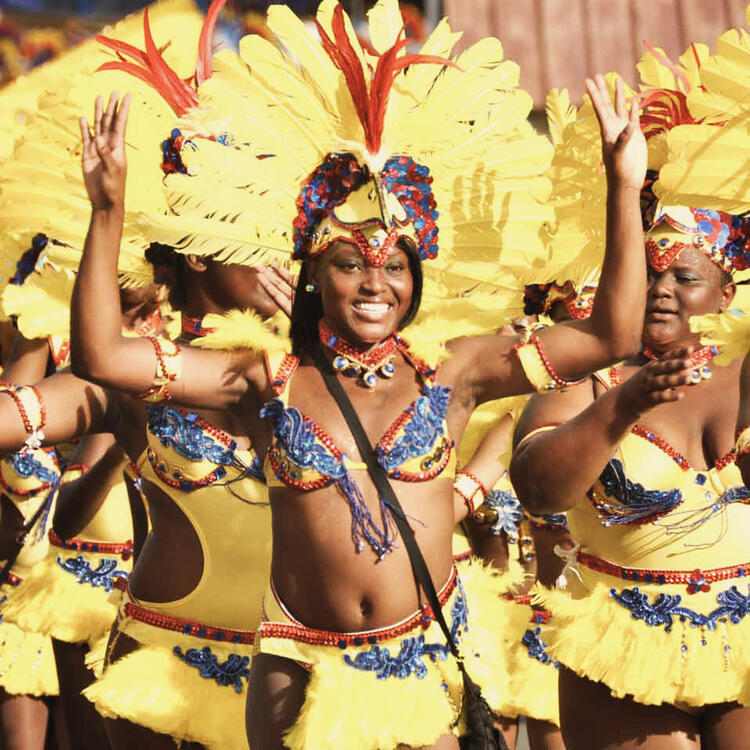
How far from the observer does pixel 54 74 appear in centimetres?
644

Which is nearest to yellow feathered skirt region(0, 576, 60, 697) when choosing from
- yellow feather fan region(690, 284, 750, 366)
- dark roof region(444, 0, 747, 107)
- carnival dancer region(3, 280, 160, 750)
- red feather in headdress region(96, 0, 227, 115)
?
carnival dancer region(3, 280, 160, 750)

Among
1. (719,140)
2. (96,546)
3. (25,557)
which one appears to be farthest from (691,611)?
(25,557)

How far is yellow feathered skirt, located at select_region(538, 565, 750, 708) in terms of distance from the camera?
425cm

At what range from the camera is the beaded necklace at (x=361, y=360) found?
392 centimetres

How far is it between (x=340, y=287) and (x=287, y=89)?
0.59 meters

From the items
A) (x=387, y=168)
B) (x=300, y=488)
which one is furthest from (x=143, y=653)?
(x=387, y=168)

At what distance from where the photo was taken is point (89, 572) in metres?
5.83

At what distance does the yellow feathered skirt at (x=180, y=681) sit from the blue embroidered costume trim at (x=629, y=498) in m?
1.16

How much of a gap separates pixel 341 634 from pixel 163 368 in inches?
32.5

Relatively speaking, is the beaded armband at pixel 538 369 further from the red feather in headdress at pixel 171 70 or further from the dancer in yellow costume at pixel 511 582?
the red feather in headdress at pixel 171 70

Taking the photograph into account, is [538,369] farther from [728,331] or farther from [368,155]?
[368,155]

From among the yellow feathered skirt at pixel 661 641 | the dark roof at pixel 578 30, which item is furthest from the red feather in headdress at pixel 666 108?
the dark roof at pixel 578 30

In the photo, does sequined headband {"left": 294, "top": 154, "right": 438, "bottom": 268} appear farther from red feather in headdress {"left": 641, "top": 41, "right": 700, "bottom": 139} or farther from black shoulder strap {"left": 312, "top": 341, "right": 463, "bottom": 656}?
red feather in headdress {"left": 641, "top": 41, "right": 700, "bottom": 139}

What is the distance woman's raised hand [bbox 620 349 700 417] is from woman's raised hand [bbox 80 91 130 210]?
135cm
